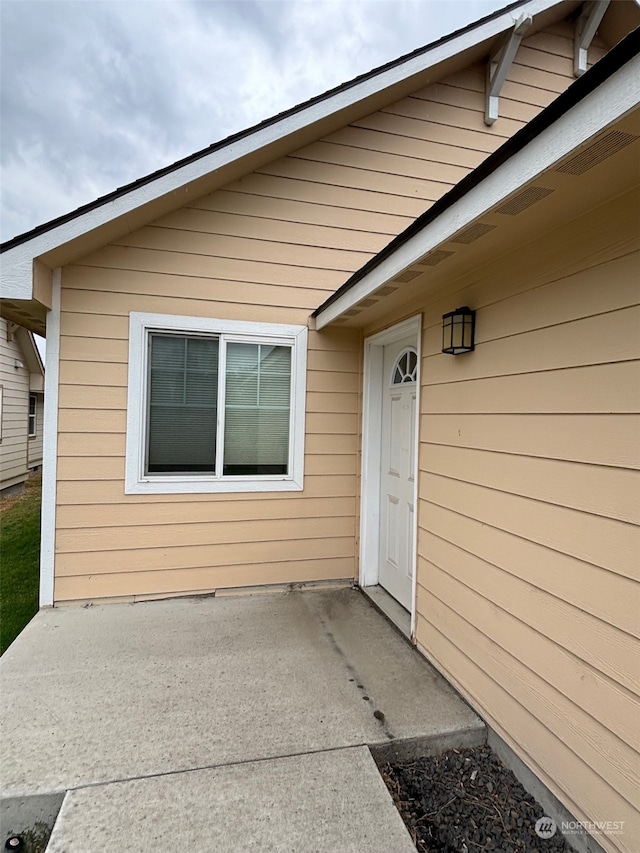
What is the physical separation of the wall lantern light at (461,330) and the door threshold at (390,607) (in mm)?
2062

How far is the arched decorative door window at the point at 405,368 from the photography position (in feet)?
11.3

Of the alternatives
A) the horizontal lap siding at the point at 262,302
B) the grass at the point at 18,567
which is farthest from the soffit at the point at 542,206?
the grass at the point at 18,567

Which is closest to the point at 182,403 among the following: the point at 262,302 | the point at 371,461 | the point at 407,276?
the point at 262,302

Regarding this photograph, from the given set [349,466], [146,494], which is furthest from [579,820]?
[146,494]

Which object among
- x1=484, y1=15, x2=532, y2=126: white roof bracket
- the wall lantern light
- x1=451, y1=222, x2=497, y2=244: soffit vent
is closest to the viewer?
x1=451, y1=222, x2=497, y2=244: soffit vent

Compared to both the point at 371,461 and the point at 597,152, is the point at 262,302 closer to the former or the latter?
the point at 371,461

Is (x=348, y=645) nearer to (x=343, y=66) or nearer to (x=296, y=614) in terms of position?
(x=296, y=614)

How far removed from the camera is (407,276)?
2.56 metres

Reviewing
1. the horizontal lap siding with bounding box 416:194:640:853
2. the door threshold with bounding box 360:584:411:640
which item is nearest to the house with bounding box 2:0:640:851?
the horizontal lap siding with bounding box 416:194:640:853

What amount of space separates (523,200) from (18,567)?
18.7 ft

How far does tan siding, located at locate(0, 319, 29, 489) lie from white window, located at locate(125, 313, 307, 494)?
7501 millimetres

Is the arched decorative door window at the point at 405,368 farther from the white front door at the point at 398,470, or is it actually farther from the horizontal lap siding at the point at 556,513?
the horizontal lap siding at the point at 556,513

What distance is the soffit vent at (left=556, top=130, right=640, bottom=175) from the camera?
1.23 metres

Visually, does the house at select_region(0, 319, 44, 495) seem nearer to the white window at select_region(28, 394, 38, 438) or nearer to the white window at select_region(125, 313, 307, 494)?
the white window at select_region(28, 394, 38, 438)
